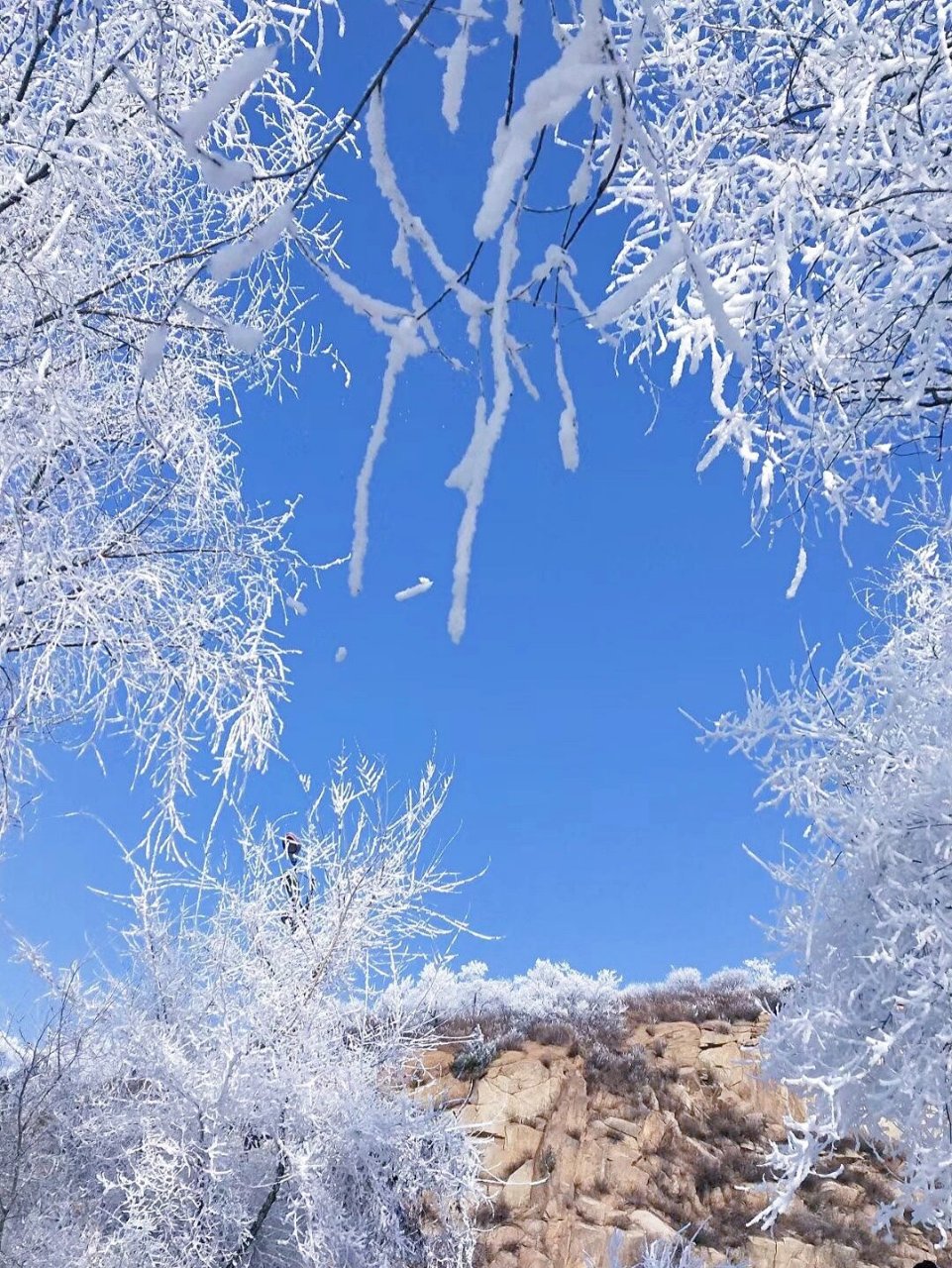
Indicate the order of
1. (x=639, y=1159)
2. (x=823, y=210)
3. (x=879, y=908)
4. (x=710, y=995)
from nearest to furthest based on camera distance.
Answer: (x=823, y=210) < (x=879, y=908) < (x=639, y=1159) < (x=710, y=995)

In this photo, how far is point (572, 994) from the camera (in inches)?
816

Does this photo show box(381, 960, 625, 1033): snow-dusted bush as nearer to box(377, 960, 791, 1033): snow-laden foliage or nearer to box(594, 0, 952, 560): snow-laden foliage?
box(377, 960, 791, 1033): snow-laden foliage

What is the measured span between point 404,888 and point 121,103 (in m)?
7.80

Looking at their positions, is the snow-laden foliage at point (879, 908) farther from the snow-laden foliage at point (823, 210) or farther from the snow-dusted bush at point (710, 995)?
the snow-dusted bush at point (710, 995)

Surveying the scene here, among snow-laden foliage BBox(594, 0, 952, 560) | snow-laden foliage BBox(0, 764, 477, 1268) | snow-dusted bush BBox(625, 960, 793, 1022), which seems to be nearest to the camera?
snow-laden foliage BBox(594, 0, 952, 560)

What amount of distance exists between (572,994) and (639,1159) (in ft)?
26.6

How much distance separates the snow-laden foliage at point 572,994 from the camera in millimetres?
17125

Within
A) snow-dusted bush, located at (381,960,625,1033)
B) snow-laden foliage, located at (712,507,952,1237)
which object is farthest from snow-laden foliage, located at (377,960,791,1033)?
snow-laden foliage, located at (712,507,952,1237)

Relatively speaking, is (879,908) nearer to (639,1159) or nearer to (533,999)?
(639,1159)

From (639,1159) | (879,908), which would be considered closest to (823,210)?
(879,908)

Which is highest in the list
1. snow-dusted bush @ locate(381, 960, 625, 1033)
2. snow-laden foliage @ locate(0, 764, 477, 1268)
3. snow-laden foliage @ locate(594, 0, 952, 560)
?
snow-dusted bush @ locate(381, 960, 625, 1033)

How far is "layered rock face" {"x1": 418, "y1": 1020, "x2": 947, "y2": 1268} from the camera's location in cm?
1110

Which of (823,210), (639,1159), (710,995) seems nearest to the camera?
(823,210)

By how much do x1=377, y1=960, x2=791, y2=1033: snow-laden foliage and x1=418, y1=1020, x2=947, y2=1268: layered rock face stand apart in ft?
4.19
